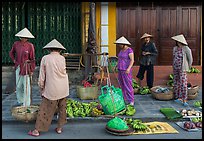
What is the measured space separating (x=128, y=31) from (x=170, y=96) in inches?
150

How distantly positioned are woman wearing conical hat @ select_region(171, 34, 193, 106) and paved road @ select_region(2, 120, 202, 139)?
169 centimetres

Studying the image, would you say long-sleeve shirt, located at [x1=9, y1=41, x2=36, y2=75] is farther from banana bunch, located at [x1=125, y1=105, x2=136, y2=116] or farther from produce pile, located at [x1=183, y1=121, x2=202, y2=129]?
produce pile, located at [x1=183, y1=121, x2=202, y2=129]

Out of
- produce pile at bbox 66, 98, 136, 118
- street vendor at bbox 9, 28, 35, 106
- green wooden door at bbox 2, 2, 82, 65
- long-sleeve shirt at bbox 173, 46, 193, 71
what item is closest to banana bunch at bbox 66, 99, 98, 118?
produce pile at bbox 66, 98, 136, 118

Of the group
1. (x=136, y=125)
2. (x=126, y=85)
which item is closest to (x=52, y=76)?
(x=136, y=125)

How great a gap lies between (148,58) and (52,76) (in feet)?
14.9

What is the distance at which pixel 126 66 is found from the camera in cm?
752

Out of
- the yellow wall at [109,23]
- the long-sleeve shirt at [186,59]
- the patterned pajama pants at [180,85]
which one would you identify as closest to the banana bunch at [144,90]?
the patterned pajama pants at [180,85]

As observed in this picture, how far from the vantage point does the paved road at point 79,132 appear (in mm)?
5602

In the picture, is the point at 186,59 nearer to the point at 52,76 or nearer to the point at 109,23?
the point at 52,76

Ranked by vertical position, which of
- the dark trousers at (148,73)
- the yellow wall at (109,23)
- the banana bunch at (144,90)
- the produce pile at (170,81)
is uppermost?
the yellow wall at (109,23)

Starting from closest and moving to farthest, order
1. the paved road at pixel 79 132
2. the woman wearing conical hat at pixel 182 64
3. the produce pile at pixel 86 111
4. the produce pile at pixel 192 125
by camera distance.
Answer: the paved road at pixel 79 132 → the produce pile at pixel 192 125 → the produce pile at pixel 86 111 → the woman wearing conical hat at pixel 182 64

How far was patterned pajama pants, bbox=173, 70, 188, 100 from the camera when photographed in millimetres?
7902

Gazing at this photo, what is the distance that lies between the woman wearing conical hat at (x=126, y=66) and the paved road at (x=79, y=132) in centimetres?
137

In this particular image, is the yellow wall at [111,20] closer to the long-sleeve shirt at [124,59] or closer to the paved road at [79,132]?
the long-sleeve shirt at [124,59]
